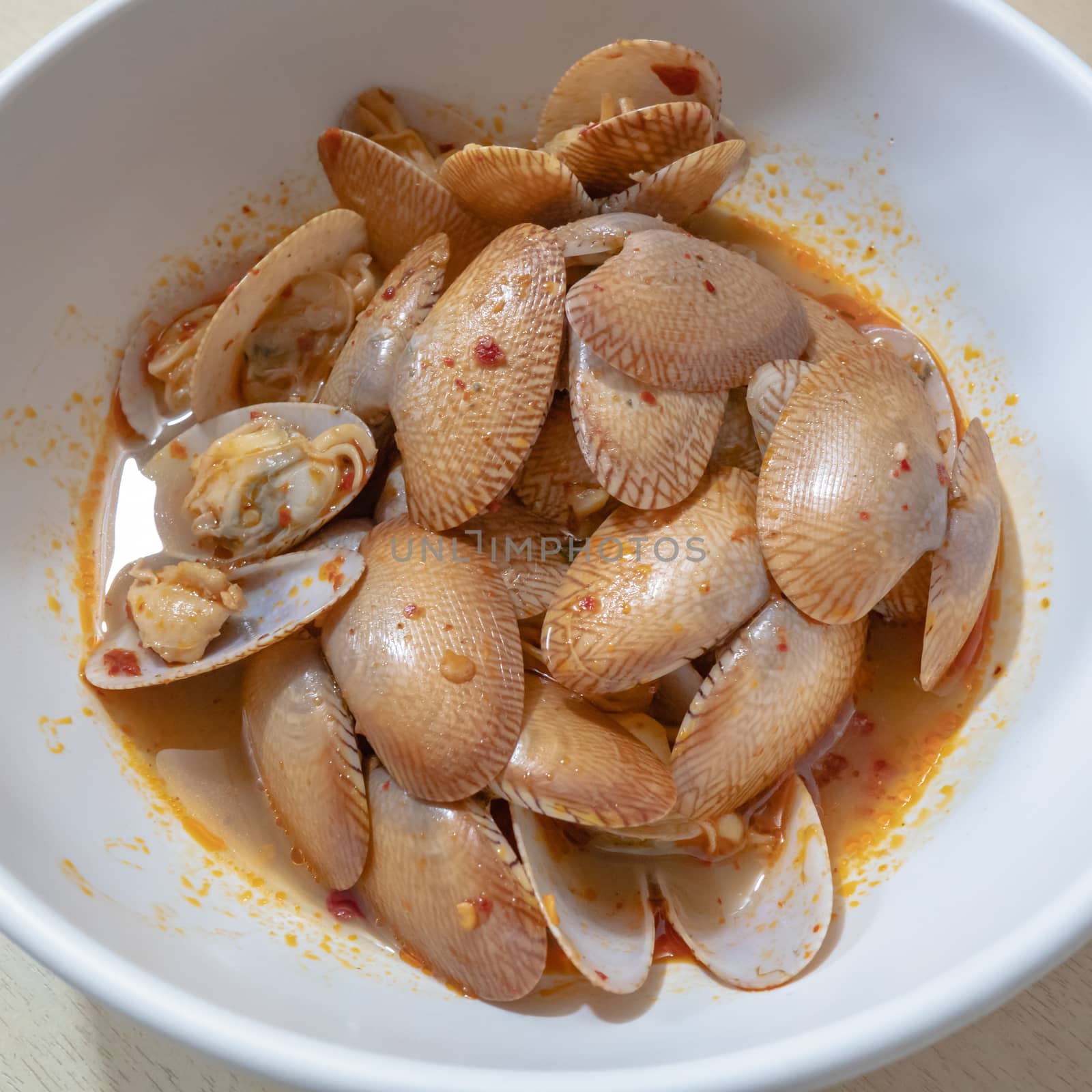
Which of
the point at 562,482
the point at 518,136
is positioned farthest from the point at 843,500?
the point at 518,136

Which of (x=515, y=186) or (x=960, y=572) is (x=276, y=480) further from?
(x=960, y=572)

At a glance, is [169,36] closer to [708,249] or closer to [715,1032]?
[708,249]

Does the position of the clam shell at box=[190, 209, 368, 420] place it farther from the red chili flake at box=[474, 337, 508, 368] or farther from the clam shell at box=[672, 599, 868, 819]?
the clam shell at box=[672, 599, 868, 819]

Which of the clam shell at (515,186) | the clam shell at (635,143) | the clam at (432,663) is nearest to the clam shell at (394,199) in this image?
→ the clam shell at (515,186)

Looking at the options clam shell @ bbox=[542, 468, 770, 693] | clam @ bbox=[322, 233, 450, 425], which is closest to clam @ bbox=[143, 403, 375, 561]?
clam @ bbox=[322, 233, 450, 425]

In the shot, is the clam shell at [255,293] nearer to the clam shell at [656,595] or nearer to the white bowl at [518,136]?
the white bowl at [518,136]

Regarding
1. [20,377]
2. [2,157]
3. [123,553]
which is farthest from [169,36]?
[123,553]
